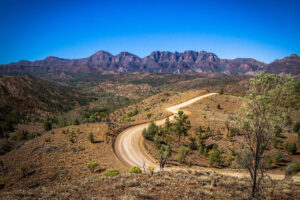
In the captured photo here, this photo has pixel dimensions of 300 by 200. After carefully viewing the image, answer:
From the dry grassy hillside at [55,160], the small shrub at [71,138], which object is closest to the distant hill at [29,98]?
the small shrub at [71,138]

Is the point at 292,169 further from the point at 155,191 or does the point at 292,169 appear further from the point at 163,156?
the point at 155,191

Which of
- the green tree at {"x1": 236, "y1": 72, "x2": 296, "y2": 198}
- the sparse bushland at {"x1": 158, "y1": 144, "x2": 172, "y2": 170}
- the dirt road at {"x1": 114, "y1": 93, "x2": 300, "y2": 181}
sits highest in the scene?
the green tree at {"x1": 236, "y1": 72, "x2": 296, "y2": 198}

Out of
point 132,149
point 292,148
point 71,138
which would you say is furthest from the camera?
point 71,138

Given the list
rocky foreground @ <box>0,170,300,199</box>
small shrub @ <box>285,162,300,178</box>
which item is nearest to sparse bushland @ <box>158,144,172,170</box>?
rocky foreground @ <box>0,170,300,199</box>

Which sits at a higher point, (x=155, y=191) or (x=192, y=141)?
(x=155, y=191)

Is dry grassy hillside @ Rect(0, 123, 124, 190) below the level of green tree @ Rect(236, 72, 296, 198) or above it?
below

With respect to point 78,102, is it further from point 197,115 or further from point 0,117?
point 197,115

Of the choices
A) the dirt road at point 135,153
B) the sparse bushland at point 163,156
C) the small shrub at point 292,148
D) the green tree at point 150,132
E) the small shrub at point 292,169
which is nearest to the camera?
the small shrub at point 292,169

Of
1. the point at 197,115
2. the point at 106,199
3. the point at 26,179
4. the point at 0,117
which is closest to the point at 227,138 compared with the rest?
the point at 197,115

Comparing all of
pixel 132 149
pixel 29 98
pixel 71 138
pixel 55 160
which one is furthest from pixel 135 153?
pixel 29 98

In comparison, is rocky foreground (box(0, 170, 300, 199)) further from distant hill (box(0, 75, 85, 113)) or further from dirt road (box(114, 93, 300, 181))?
distant hill (box(0, 75, 85, 113))

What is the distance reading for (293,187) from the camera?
10898 millimetres

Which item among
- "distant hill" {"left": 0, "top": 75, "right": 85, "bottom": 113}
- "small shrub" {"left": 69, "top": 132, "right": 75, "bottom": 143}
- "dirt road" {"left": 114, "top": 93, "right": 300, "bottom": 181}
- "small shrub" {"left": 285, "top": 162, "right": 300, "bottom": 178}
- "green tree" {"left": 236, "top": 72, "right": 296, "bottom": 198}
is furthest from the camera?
"distant hill" {"left": 0, "top": 75, "right": 85, "bottom": 113}

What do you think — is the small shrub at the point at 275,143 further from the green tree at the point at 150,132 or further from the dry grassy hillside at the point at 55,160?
the dry grassy hillside at the point at 55,160
